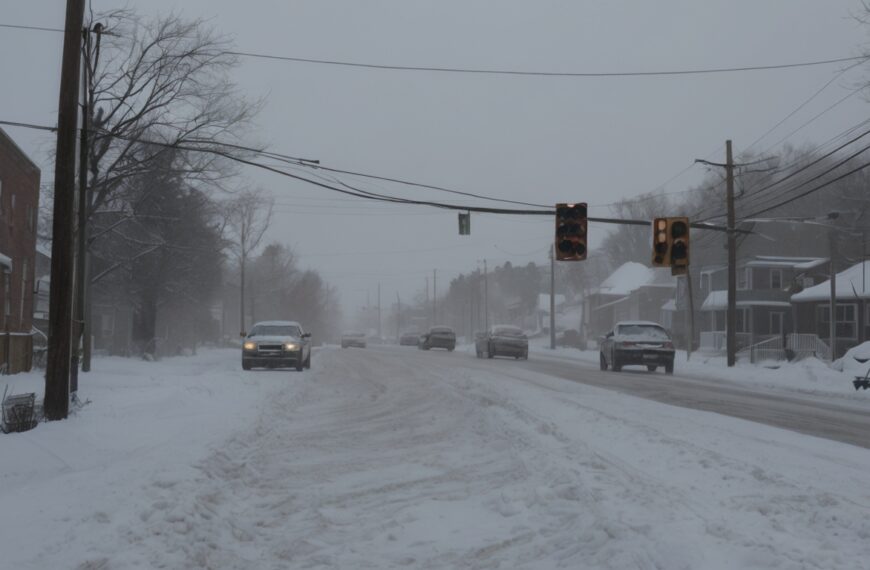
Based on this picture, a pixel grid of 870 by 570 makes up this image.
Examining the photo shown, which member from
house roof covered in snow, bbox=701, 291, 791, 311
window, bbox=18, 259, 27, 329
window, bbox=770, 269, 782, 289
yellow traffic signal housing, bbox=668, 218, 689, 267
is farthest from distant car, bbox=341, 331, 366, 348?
yellow traffic signal housing, bbox=668, 218, 689, 267

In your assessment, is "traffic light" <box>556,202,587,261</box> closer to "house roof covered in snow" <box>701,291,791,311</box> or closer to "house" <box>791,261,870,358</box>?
"house" <box>791,261,870,358</box>

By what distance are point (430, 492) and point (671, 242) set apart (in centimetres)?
1333

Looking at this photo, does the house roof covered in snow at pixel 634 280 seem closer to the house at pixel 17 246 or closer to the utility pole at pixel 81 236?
the house at pixel 17 246

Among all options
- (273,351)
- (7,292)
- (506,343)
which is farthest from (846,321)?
(7,292)

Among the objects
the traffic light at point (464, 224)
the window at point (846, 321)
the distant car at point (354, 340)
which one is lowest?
the distant car at point (354, 340)

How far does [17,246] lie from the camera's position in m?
30.1

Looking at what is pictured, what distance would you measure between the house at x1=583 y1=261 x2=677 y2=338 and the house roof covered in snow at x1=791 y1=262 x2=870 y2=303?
36.7m

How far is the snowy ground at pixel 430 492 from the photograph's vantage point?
653cm

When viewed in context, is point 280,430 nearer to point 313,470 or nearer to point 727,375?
point 313,470

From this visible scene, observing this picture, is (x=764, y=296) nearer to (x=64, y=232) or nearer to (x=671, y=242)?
(x=671, y=242)

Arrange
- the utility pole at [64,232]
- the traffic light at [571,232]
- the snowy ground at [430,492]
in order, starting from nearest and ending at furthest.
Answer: the snowy ground at [430,492] → the utility pole at [64,232] → the traffic light at [571,232]

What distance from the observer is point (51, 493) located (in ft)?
27.0

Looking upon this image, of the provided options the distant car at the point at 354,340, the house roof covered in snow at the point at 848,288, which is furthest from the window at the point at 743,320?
the distant car at the point at 354,340

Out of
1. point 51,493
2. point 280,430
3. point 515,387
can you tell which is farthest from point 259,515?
point 515,387
